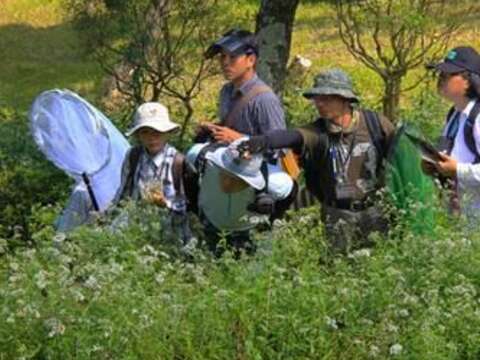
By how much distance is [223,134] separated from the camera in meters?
5.66

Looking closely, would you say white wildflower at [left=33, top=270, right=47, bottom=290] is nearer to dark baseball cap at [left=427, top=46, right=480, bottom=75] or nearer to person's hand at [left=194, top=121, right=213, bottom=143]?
person's hand at [left=194, top=121, right=213, bottom=143]

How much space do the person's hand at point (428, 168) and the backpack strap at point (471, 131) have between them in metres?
0.18

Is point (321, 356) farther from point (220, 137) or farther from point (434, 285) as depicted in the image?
point (220, 137)

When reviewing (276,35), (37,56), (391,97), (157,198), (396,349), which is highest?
(396,349)

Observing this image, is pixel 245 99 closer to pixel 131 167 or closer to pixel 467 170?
pixel 131 167

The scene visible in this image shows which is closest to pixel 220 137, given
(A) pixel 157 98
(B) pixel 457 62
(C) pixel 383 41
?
Answer: (B) pixel 457 62

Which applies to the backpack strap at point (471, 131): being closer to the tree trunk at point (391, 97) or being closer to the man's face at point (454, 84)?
the man's face at point (454, 84)

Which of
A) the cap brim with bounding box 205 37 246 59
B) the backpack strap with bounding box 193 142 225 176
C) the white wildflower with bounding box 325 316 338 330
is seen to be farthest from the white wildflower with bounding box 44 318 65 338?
the cap brim with bounding box 205 37 246 59

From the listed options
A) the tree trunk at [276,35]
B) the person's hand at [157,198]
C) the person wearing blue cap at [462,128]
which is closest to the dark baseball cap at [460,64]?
the person wearing blue cap at [462,128]

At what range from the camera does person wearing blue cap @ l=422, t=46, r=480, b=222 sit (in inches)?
213

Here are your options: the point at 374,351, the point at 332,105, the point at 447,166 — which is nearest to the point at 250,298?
the point at 374,351

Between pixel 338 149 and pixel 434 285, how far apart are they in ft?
3.53

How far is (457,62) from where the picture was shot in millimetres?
5461

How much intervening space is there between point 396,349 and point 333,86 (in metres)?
1.63
